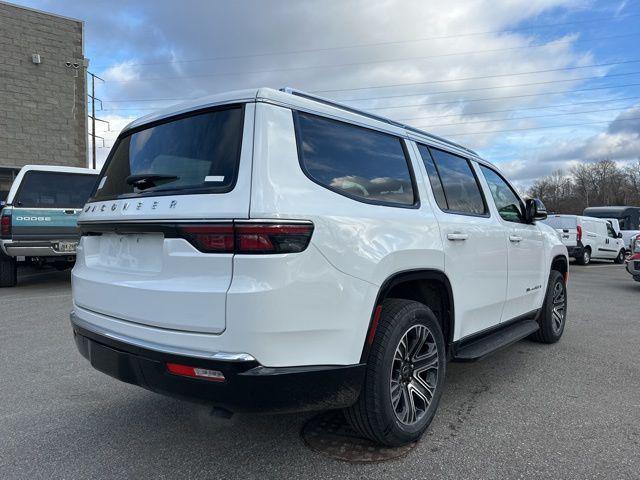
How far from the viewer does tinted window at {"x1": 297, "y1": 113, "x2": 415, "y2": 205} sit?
2551 mm

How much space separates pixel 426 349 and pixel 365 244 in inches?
38.6

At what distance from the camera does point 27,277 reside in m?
11.3

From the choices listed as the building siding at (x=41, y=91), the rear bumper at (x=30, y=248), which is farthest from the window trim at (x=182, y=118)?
the building siding at (x=41, y=91)

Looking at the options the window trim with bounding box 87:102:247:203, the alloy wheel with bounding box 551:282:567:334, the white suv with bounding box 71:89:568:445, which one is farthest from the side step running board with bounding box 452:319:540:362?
the window trim with bounding box 87:102:247:203

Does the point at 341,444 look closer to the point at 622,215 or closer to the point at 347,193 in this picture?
the point at 347,193

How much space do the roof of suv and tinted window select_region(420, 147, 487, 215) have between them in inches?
7.4

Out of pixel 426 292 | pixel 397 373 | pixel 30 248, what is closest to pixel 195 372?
pixel 397 373

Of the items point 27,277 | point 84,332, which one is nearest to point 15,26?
point 27,277

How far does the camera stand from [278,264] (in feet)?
7.14

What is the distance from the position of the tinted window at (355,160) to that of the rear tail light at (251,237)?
374 millimetres

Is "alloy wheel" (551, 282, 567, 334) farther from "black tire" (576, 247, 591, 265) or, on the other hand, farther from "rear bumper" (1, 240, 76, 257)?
"black tire" (576, 247, 591, 265)

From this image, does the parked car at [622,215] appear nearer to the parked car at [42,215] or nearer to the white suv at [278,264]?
the parked car at [42,215]

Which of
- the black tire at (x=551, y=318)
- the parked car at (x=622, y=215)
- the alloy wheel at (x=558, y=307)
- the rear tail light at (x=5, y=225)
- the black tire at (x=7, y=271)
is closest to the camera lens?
the black tire at (x=551, y=318)

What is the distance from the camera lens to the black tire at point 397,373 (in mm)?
2592
